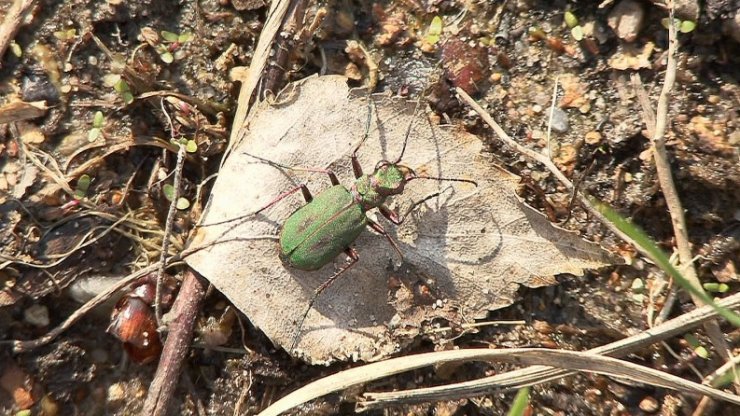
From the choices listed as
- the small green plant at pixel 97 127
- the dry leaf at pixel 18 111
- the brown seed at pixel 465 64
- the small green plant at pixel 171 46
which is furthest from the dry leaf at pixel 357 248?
the dry leaf at pixel 18 111

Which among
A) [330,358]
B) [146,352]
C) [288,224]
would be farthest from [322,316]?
[146,352]

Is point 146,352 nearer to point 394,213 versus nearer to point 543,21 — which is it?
point 394,213

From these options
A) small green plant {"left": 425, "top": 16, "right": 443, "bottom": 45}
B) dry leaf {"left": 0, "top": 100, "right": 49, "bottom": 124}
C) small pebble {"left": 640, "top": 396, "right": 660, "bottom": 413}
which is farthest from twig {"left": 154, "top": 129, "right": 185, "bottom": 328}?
small pebble {"left": 640, "top": 396, "right": 660, "bottom": 413}

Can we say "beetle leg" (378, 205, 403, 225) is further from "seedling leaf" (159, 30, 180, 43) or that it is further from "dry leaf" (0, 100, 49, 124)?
"dry leaf" (0, 100, 49, 124)

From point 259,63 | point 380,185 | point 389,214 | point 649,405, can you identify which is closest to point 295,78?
point 259,63

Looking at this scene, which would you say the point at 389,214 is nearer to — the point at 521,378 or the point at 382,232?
the point at 382,232

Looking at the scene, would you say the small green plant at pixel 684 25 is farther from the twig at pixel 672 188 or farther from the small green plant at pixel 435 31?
the small green plant at pixel 435 31
